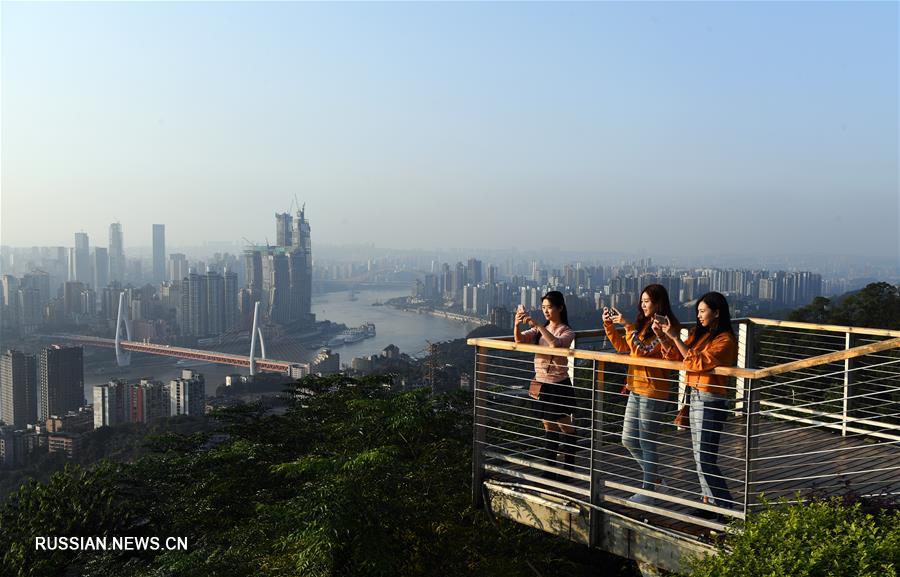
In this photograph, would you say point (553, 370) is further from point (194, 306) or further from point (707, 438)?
point (194, 306)

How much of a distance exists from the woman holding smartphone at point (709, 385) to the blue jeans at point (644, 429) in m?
0.21

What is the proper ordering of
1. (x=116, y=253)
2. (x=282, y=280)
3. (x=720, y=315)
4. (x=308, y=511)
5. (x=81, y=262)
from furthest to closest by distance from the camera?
(x=116, y=253)
(x=81, y=262)
(x=282, y=280)
(x=308, y=511)
(x=720, y=315)

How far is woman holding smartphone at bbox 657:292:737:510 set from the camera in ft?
10.1

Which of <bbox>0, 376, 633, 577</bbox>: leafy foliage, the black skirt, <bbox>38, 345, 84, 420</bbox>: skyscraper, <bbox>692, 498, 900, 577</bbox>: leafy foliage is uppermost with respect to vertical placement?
the black skirt

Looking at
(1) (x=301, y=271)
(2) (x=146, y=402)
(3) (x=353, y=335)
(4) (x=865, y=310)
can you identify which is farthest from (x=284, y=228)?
(4) (x=865, y=310)

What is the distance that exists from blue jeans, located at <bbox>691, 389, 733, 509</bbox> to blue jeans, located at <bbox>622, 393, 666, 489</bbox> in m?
0.20

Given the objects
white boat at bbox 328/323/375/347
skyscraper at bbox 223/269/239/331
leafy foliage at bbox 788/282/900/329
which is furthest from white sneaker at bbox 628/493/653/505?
skyscraper at bbox 223/269/239/331

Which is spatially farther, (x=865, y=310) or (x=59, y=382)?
(x=59, y=382)

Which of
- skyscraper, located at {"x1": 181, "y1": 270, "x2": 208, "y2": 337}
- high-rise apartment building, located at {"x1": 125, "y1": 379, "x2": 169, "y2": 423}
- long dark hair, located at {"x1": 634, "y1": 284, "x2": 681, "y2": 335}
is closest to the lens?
long dark hair, located at {"x1": 634, "y1": 284, "x2": 681, "y2": 335}

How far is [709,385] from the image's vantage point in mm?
3072

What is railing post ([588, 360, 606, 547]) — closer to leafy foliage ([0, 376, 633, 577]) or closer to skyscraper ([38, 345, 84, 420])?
leafy foliage ([0, 376, 633, 577])

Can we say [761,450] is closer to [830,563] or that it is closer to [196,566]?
[830,563]

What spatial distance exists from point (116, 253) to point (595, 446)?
138 metres

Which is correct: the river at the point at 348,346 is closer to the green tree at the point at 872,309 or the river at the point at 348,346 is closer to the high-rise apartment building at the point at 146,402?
the high-rise apartment building at the point at 146,402
